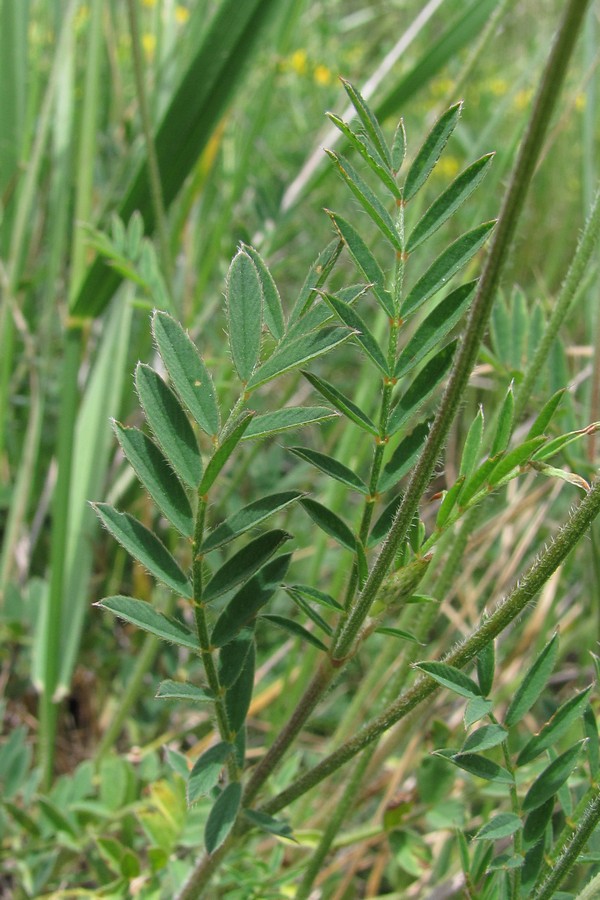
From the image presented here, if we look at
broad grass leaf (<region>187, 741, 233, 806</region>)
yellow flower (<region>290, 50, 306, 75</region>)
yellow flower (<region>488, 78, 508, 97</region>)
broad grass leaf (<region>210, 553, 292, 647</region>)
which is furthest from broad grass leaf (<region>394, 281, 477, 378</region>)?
yellow flower (<region>488, 78, 508, 97</region>)

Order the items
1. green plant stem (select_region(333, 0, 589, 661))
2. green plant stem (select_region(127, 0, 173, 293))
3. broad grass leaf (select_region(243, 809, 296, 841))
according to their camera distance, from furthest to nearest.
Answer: green plant stem (select_region(127, 0, 173, 293))
broad grass leaf (select_region(243, 809, 296, 841))
green plant stem (select_region(333, 0, 589, 661))

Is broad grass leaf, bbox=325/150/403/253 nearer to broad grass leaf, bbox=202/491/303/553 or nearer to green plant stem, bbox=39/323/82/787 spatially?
broad grass leaf, bbox=202/491/303/553

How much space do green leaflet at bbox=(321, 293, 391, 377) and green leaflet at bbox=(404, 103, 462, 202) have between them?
0.24 feet

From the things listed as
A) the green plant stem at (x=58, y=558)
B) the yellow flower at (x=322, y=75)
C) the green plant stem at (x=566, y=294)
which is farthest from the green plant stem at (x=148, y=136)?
the yellow flower at (x=322, y=75)

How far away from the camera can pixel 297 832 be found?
72cm

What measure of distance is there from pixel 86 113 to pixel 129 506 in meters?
0.54

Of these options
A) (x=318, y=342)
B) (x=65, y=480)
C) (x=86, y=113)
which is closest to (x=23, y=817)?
(x=65, y=480)

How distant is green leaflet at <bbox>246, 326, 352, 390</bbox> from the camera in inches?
15.2

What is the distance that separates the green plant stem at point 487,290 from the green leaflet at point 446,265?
7cm

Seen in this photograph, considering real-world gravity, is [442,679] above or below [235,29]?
below

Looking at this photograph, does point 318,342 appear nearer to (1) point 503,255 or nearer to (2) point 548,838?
(1) point 503,255

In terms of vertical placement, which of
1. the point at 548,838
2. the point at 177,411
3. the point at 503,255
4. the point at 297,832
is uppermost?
the point at 503,255

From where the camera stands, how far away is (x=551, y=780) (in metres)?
0.47

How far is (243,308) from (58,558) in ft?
1.99
